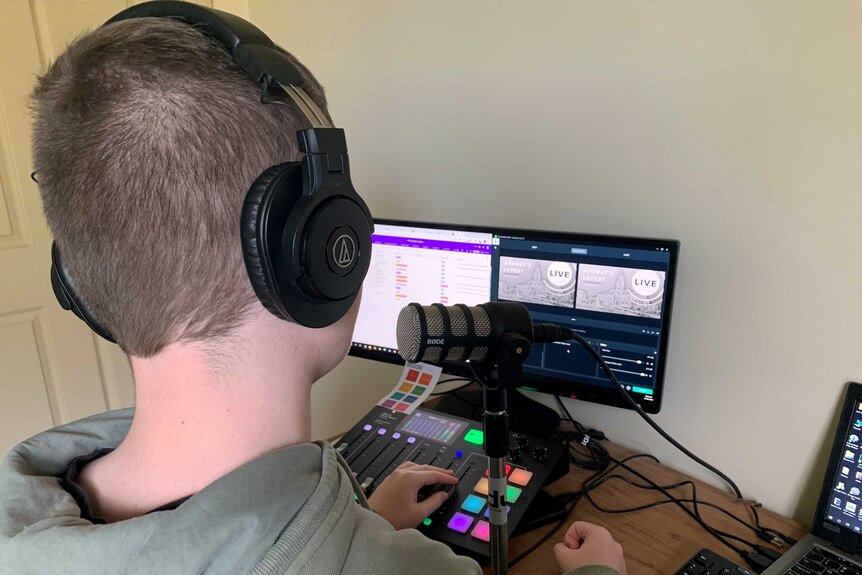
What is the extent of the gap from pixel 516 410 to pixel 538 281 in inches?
11.8

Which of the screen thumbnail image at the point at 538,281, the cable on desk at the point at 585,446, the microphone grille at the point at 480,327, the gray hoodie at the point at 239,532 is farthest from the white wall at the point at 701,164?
the gray hoodie at the point at 239,532

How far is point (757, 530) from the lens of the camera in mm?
921

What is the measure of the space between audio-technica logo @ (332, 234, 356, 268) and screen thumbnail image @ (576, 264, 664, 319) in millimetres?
575

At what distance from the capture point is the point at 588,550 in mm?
785

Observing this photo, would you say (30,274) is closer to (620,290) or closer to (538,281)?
(538,281)

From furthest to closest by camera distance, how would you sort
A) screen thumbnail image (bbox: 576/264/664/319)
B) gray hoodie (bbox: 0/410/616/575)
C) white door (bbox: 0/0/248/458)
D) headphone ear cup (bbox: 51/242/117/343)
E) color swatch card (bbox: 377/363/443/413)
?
white door (bbox: 0/0/248/458), color swatch card (bbox: 377/363/443/413), screen thumbnail image (bbox: 576/264/664/319), headphone ear cup (bbox: 51/242/117/343), gray hoodie (bbox: 0/410/616/575)

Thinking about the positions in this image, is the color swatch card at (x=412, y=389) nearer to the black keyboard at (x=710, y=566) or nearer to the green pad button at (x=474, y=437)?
the green pad button at (x=474, y=437)

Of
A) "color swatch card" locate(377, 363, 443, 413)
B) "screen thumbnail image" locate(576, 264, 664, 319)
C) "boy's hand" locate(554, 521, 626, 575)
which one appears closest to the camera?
"boy's hand" locate(554, 521, 626, 575)

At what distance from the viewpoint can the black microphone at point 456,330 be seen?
65cm

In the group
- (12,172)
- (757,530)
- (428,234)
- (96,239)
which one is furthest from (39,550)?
(12,172)

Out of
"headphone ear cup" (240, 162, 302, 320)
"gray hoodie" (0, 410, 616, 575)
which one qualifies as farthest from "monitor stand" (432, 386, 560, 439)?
"headphone ear cup" (240, 162, 302, 320)

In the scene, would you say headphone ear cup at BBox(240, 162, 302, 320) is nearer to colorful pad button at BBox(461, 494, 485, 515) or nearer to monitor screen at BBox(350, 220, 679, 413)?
colorful pad button at BBox(461, 494, 485, 515)

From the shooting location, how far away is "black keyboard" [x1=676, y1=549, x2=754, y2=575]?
80 cm

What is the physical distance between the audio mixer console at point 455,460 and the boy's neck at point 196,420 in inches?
15.5
